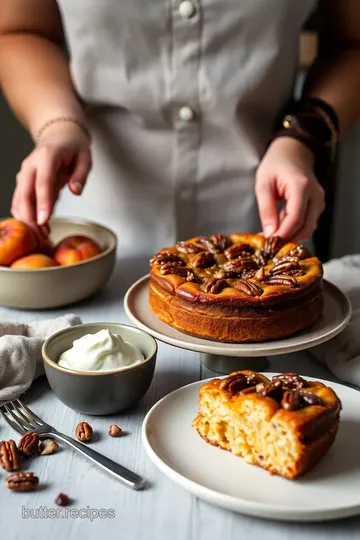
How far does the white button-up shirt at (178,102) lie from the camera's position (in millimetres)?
1721

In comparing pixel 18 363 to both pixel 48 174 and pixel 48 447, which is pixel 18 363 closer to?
pixel 48 447

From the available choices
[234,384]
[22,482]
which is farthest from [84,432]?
[234,384]

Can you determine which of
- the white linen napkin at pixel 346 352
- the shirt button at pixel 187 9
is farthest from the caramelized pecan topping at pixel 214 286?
the shirt button at pixel 187 9

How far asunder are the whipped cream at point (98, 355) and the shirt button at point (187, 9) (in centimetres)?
91

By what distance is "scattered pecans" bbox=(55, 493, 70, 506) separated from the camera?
0.91 metres

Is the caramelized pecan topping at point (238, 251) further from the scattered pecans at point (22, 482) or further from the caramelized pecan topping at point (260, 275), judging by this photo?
the scattered pecans at point (22, 482)

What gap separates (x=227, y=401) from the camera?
98 centimetres

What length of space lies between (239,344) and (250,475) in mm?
305

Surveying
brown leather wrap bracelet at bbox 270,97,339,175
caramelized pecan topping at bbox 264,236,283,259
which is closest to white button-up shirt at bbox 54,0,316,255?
brown leather wrap bracelet at bbox 270,97,339,175

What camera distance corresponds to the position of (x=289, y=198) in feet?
4.93

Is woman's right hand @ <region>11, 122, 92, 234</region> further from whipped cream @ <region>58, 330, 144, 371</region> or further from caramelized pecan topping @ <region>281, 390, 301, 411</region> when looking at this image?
caramelized pecan topping @ <region>281, 390, 301, 411</region>

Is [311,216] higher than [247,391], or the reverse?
[247,391]

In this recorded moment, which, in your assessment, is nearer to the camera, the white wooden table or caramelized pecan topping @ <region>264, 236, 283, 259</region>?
A: the white wooden table

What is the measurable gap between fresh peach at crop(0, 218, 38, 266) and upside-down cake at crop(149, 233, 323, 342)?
362mm
